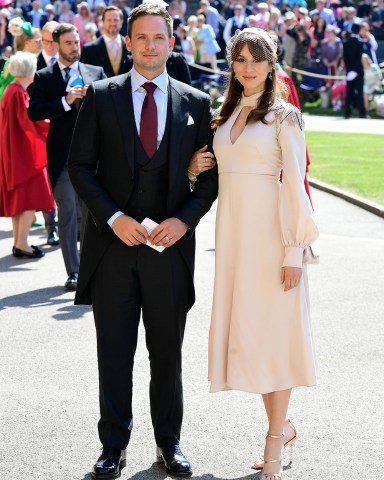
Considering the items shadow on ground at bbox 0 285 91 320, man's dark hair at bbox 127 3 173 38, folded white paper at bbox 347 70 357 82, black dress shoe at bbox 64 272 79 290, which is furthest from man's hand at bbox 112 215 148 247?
folded white paper at bbox 347 70 357 82

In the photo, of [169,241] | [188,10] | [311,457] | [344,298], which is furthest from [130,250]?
[188,10]

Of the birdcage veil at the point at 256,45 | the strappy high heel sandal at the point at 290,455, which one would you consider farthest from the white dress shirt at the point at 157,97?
the strappy high heel sandal at the point at 290,455

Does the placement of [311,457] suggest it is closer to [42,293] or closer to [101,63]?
[42,293]

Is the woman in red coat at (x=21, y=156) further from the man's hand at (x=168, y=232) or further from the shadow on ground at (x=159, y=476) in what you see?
the man's hand at (x=168, y=232)

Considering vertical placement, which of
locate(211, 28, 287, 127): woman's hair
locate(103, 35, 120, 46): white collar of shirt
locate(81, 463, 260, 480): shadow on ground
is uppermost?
locate(211, 28, 287, 127): woman's hair

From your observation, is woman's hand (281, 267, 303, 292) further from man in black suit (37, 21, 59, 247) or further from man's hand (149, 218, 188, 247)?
man in black suit (37, 21, 59, 247)

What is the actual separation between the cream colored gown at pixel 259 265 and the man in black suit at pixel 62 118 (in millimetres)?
4421

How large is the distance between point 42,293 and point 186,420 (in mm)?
3610

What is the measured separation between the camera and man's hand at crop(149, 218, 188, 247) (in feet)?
16.2

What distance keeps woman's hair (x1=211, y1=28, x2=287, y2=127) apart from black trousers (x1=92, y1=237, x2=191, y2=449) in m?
0.65

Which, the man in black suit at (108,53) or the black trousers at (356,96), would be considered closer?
the man in black suit at (108,53)

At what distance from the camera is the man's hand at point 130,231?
492 centimetres

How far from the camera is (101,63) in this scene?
1058cm

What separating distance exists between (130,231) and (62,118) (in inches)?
191
